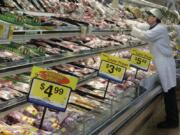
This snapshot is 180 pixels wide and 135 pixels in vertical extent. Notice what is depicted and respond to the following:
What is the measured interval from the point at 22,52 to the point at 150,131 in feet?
10.4

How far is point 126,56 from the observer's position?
234 inches

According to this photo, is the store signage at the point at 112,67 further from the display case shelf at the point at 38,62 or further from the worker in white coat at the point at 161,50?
the worker in white coat at the point at 161,50

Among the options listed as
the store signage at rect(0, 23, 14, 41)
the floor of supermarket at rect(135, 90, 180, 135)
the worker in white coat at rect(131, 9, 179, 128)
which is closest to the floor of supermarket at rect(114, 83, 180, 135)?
the floor of supermarket at rect(135, 90, 180, 135)

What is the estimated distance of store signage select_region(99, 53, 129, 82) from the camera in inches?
147

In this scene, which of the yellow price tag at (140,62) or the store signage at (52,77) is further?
the yellow price tag at (140,62)

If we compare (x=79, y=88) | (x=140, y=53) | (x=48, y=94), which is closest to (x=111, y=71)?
(x=79, y=88)

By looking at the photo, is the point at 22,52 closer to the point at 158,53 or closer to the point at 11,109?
the point at 11,109

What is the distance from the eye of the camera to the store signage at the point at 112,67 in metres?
3.72

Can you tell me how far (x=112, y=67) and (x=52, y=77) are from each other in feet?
4.00

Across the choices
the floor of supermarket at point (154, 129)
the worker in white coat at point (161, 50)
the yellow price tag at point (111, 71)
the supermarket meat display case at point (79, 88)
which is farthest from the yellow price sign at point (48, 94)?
the worker in white coat at point (161, 50)

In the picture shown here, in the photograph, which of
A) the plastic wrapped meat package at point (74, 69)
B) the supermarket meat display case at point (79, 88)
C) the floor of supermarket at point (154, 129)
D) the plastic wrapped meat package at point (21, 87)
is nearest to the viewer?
the supermarket meat display case at point (79, 88)

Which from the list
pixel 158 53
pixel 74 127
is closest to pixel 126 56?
pixel 158 53

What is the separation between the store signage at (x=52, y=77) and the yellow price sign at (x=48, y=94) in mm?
38

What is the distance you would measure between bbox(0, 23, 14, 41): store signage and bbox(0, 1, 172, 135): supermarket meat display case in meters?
0.05
